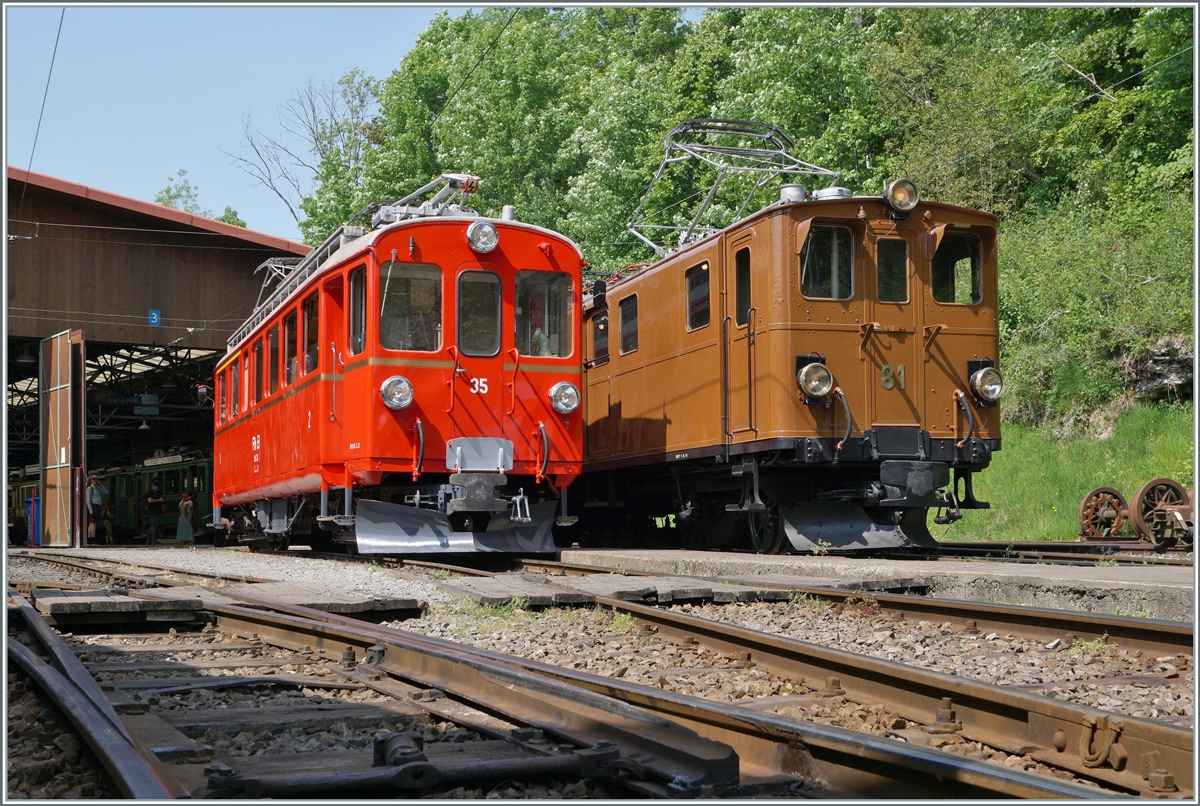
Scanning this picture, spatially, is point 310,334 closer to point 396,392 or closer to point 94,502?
point 396,392

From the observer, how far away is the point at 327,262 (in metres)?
12.7

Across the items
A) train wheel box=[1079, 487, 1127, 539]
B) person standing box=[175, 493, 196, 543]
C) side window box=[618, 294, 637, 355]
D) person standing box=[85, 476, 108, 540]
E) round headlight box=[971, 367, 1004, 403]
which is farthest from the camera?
person standing box=[175, 493, 196, 543]

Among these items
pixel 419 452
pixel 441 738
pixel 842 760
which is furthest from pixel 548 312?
pixel 842 760

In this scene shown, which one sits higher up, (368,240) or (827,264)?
(368,240)

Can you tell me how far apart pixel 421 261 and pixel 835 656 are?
8008 millimetres

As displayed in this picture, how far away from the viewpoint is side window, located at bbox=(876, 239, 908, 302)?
1169 cm

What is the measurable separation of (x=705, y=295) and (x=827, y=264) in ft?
5.36

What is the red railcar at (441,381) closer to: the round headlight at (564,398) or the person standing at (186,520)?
the round headlight at (564,398)

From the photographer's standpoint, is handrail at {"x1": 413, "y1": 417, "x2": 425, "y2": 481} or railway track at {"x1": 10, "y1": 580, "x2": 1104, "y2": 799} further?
handrail at {"x1": 413, "y1": 417, "x2": 425, "y2": 481}

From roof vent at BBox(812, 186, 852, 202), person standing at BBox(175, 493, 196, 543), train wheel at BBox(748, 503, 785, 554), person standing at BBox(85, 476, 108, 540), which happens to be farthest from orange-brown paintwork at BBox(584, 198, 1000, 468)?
person standing at BBox(175, 493, 196, 543)

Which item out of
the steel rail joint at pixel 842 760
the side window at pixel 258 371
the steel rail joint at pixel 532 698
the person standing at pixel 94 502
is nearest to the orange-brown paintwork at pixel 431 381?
the side window at pixel 258 371

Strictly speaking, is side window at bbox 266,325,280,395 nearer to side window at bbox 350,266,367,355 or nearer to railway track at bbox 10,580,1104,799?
side window at bbox 350,266,367,355

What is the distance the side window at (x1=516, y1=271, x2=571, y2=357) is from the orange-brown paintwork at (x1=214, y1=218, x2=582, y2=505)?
84 mm

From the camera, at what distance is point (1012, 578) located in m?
7.87
